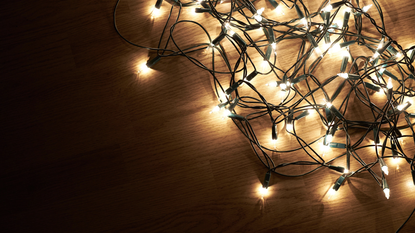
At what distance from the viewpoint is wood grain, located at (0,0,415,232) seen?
1089mm

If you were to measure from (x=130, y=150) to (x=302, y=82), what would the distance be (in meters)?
0.79

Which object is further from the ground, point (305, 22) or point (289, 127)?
point (305, 22)

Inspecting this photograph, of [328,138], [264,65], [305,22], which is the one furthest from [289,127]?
[305,22]

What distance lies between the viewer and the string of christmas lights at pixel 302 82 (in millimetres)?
1049

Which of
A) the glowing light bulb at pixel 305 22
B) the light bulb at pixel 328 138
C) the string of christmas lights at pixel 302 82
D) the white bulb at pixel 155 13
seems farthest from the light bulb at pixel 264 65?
the white bulb at pixel 155 13

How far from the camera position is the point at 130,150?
111 centimetres

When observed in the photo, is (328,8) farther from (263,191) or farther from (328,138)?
(263,191)

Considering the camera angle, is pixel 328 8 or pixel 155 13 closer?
pixel 328 8

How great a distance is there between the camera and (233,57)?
112 centimetres

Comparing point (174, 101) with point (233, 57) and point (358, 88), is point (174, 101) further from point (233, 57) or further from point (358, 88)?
point (358, 88)

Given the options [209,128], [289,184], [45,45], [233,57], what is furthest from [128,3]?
[289,184]

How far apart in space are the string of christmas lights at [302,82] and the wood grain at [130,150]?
5 centimetres

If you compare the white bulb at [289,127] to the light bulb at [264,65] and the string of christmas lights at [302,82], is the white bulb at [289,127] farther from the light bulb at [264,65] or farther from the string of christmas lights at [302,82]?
the light bulb at [264,65]

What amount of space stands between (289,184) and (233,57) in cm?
59
